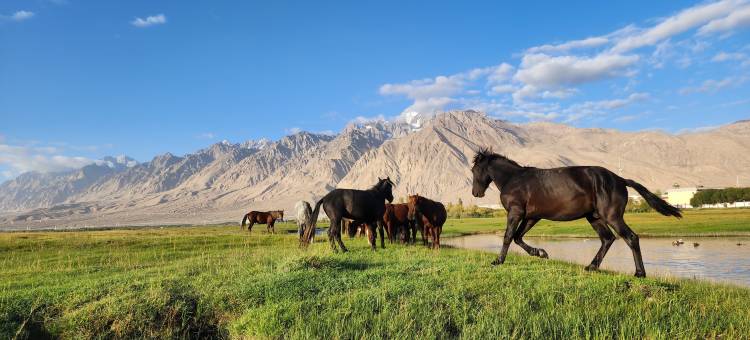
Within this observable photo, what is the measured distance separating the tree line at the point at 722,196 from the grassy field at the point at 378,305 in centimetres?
12006

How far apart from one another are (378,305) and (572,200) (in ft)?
18.6

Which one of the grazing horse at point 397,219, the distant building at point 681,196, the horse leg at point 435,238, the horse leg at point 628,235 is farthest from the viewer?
the distant building at point 681,196

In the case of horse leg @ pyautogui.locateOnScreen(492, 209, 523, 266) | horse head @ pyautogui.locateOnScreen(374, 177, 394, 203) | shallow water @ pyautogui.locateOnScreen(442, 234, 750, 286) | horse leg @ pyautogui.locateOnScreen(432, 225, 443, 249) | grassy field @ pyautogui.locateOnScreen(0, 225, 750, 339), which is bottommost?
shallow water @ pyautogui.locateOnScreen(442, 234, 750, 286)

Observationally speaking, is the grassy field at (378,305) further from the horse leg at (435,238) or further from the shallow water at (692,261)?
the horse leg at (435,238)

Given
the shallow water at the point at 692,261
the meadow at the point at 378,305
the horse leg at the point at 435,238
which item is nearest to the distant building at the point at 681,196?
the shallow water at the point at 692,261

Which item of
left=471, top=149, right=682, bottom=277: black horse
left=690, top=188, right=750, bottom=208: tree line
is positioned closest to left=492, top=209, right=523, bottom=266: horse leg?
left=471, top=149, right=682, bottom=277: black horse

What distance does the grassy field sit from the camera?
7324mm

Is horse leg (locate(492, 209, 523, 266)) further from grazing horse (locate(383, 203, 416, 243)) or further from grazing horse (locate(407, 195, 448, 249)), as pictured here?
grazing horse (locate(383, 203, 416, 243))

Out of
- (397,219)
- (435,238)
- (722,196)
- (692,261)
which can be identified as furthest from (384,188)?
(722,196)

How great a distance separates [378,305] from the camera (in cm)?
827

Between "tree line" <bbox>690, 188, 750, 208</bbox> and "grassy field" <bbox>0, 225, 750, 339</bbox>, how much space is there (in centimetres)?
12006

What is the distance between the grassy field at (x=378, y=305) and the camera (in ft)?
24.0

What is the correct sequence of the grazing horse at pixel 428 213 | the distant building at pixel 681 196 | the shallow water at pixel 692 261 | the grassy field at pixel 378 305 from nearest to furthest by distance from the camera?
the grassy field at pixel 378 305
the shallow water at pixel 692 261
the grazing horse at pixel 428 213
the distant building at pixel 681 196

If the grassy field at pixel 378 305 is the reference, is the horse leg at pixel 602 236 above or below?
above
